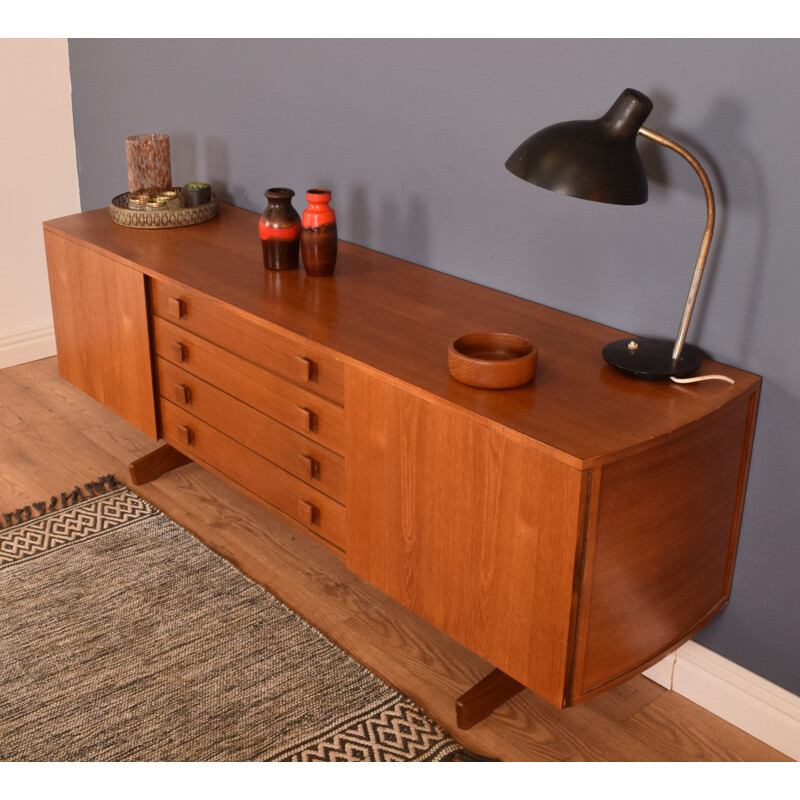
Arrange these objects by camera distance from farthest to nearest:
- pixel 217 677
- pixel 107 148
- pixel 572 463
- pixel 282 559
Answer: pixel 107 148 < pixel 282 559 < pixel 217 677 < pixel 572 463

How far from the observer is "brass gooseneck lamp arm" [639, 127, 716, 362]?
162 centimetres

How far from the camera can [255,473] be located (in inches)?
89.4

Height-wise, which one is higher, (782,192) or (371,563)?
(782,192)

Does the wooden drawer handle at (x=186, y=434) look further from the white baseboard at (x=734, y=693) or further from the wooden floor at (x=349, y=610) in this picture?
the white baseboard at (x=734, y=693)

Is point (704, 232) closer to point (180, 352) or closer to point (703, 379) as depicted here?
point (703, 379)

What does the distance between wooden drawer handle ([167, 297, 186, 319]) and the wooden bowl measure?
81 centimetres

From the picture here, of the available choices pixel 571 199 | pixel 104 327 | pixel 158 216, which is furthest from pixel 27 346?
pixel 571 199

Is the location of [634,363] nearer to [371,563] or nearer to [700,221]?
[700,221]

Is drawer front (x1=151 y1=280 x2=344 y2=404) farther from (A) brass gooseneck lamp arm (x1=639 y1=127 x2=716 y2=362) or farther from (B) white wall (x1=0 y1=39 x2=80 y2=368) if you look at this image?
(B) white wall (x1=0 y1=39 x2=80 y2=368)

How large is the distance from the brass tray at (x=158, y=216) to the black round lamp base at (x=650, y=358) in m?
1.34

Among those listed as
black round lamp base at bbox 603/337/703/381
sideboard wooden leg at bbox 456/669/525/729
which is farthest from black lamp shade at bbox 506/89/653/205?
sideboard wooden leg at bbox 456/669/525/729

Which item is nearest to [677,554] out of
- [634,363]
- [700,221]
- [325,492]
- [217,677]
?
[634,363]

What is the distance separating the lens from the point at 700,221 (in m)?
1.77

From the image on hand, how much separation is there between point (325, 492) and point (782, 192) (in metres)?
1.06
